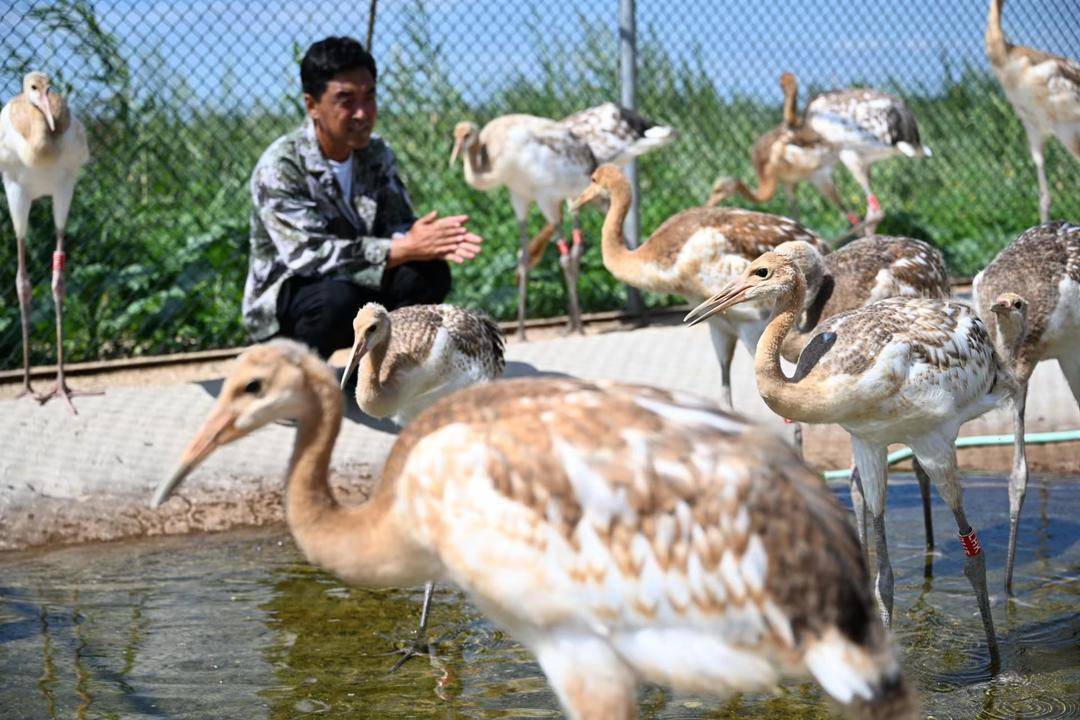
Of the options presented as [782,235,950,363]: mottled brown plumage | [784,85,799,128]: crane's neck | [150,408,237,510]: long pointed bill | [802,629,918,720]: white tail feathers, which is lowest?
[784,85,799,128]: crane's neck

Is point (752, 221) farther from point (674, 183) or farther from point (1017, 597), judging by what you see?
point (674, 183)

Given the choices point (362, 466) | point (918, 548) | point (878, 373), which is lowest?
point (918, 548)

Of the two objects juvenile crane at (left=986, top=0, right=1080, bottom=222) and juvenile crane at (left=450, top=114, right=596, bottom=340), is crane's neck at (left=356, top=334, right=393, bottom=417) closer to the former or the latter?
juvenile crane at (left=450, top=114, right=596, bottom=340)

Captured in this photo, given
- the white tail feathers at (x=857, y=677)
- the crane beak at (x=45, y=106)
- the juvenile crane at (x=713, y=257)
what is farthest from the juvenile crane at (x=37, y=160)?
the white tail feathers at (x=857, y=677)

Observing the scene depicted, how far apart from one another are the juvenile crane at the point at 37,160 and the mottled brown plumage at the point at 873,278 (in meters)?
3.99

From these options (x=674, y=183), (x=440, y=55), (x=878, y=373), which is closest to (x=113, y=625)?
(x=878, y=373)

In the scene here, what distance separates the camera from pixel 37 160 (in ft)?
25.1

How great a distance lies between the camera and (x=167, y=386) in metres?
7.42

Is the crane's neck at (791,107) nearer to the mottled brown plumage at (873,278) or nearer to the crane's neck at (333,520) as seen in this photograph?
the mottled brown plumage at (873,278)

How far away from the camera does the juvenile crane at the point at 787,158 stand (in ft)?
36.3

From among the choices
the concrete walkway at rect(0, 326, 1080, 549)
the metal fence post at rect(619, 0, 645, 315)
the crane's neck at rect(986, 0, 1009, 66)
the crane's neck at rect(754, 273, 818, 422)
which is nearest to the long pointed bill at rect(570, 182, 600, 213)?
the concrete walkway at rect(0, 326, 1080, 549)

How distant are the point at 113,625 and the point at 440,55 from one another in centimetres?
556

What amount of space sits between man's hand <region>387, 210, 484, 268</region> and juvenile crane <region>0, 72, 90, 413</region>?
84.9 inches

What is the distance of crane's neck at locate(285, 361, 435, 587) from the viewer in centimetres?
334
